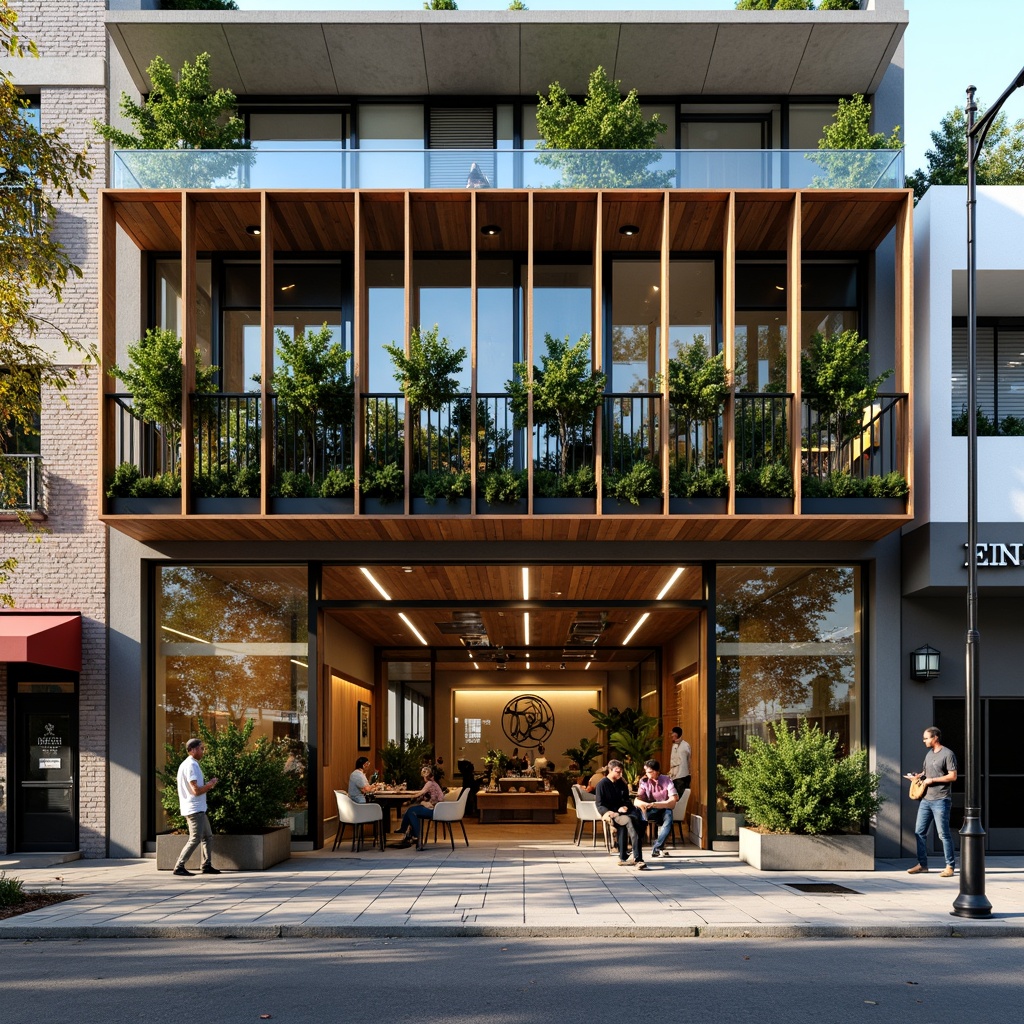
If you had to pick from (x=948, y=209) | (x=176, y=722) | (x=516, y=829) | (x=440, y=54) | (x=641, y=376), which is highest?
(x=440, y=54)

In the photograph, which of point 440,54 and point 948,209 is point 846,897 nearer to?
point 948,209

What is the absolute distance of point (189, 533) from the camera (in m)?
14.9

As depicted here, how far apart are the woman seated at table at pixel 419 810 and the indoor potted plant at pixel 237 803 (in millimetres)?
2781

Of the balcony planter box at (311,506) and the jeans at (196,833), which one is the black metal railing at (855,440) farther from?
the jeans at (196,833)

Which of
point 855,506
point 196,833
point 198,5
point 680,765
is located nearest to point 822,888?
point 855,506

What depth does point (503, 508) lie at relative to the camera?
14.1 m

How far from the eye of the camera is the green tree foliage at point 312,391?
46.1 feet

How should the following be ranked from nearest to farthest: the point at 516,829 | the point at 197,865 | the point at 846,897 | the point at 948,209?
the point at 846,897, the point at 197,865, the point at 948,209, the point at 516,829

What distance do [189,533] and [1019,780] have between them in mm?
11816

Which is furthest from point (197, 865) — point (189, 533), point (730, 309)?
point (730, 309)

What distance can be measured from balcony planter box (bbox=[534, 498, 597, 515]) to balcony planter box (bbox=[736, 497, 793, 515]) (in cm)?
188

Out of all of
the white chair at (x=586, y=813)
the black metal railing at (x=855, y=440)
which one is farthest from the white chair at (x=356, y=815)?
the black metal railing at (x=855, y=440)

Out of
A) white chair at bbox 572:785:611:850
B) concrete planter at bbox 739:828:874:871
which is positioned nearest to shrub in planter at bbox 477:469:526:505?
concrete planter at bbox 739:828:874:871

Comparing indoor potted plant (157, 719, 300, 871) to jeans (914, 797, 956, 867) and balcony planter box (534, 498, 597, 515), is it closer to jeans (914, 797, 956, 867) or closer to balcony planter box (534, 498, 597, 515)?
balcony planter box (534, 498, 597, 515)
